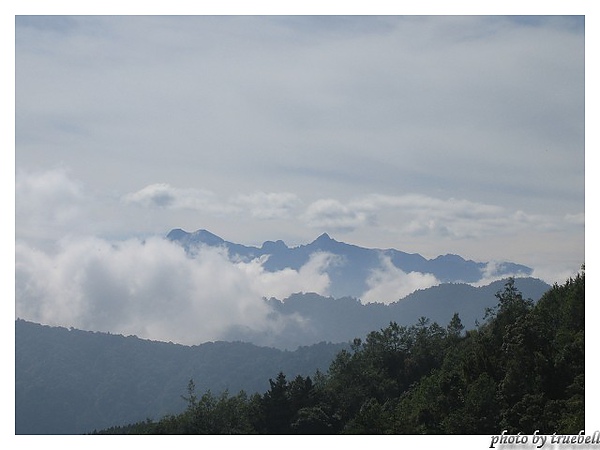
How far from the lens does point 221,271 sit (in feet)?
217

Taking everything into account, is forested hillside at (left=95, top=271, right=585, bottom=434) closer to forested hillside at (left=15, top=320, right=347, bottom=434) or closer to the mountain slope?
the mountain slope

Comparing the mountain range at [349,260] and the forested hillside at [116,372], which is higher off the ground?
the mountain range at [349,260]

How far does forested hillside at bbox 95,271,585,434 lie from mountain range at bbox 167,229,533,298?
75.7ft

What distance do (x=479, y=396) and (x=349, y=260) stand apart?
45.5 meters

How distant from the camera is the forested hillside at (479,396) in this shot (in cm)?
1498

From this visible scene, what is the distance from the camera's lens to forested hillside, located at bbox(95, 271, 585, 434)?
15.0 metres

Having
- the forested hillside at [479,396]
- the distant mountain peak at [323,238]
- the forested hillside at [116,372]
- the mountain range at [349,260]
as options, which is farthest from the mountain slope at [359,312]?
the forested hillside at [479,396]

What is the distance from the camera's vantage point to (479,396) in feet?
51.0

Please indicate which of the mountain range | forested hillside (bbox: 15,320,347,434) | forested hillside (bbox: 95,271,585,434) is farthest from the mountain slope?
forested hillside (bbox: 95,271,585,434)

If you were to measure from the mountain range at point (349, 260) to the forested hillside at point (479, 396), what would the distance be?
75.7 ft
